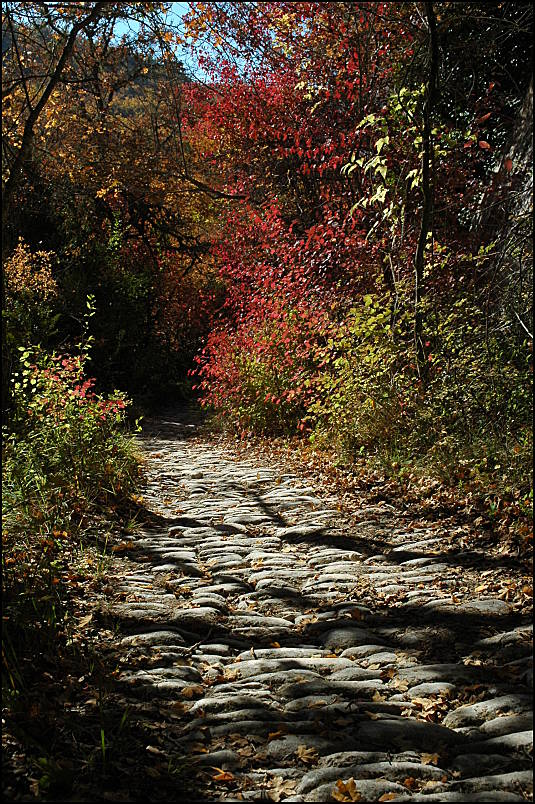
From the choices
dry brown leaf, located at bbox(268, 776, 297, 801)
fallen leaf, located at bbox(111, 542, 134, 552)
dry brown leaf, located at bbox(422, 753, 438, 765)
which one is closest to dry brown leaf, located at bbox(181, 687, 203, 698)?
dry brown leaf, located at bbox(268, 776, 297, 801)

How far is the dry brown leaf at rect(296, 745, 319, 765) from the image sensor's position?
8.57ft

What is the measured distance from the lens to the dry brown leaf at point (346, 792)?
2.36 m

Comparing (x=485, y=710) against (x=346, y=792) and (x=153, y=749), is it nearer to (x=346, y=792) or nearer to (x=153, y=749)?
(x=346, y=792)

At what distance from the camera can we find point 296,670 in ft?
11.0

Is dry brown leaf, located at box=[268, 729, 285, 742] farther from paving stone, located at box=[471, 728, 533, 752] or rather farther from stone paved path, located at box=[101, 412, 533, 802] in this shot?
paving stone, located at box=[471, 728, 533, 752]

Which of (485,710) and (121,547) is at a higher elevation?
(121,547)

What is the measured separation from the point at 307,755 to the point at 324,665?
0.79 metres

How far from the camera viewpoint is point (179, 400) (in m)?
15.6

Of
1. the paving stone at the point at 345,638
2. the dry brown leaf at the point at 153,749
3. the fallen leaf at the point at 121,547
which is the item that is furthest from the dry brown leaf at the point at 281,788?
the fallen leaf at the point at 121,547

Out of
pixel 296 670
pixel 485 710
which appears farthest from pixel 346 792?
pixel 296 670

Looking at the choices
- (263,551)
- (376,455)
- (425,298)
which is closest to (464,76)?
(425,298)

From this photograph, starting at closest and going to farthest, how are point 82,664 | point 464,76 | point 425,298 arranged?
point 82,664, point 425,298, point 464,76

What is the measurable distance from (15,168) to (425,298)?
410cm

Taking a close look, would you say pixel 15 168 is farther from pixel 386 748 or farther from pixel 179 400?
pixel 179 400
